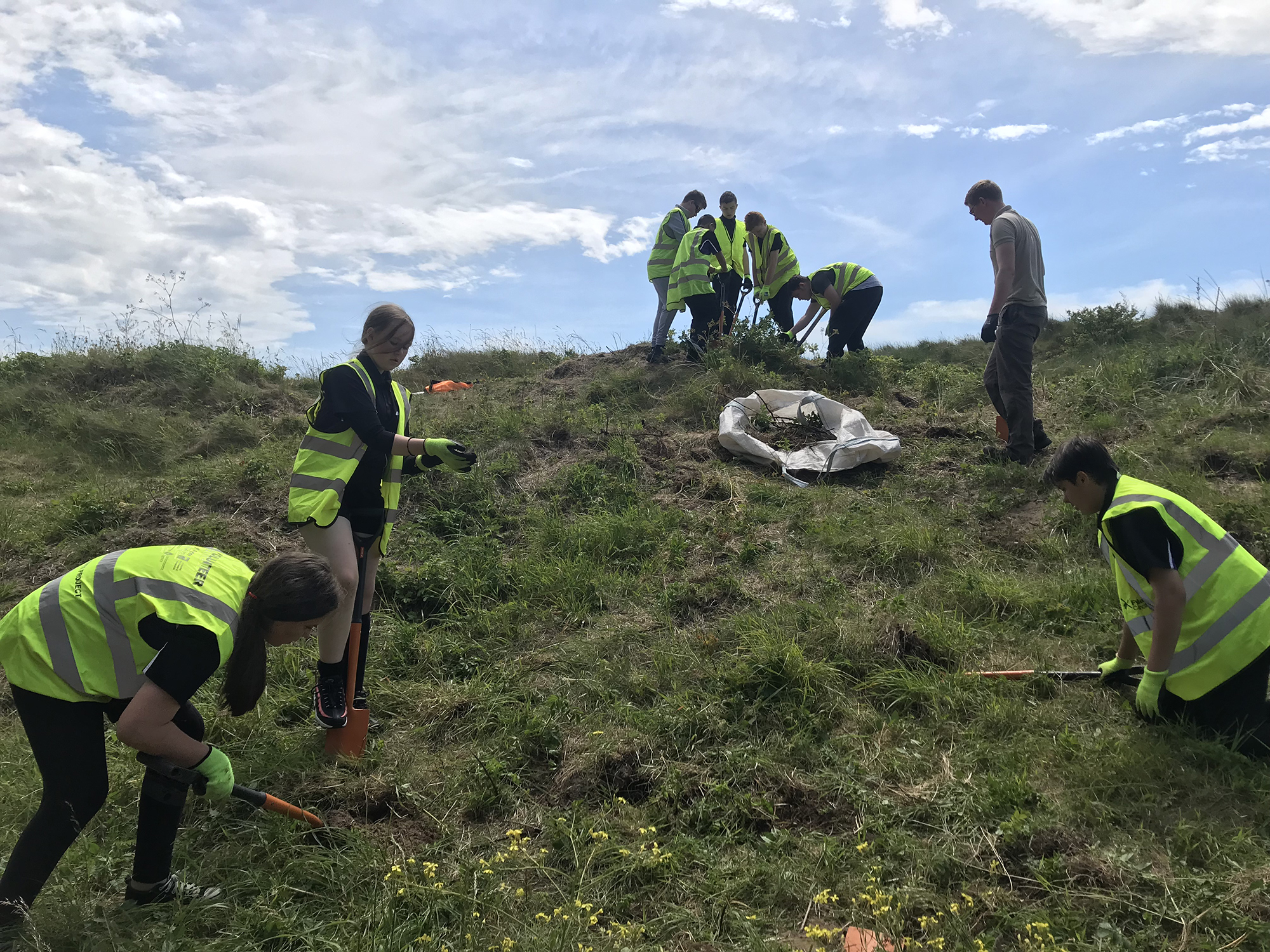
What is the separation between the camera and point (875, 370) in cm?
745

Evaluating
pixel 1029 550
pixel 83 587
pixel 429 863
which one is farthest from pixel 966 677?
pixel 83 587


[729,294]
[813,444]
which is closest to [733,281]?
[729,294]

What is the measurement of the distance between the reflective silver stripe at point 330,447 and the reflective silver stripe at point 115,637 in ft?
3.18

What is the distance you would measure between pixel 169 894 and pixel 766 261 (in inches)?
290

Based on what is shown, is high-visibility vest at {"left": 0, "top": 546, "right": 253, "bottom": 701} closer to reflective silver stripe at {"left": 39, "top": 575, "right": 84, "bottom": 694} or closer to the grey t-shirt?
reflective silver stripe at {"left": 39, "top": 575, "right": 84, "bottom": 694}

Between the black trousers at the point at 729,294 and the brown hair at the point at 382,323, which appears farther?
the black trousers at the point at 729,294

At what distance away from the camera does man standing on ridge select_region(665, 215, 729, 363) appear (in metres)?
7.44

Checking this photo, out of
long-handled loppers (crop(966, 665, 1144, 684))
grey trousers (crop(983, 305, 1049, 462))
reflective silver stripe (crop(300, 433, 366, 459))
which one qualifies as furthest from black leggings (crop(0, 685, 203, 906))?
grey trousers (crop(983, 305, 1049, 462))

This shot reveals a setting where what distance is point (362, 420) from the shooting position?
2836mm

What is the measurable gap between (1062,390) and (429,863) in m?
6.61

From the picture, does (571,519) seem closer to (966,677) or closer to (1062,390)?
(966,677)

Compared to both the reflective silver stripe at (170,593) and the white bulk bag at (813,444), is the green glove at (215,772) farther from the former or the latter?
the white bulk bag at (813,444)

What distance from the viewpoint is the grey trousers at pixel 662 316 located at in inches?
314

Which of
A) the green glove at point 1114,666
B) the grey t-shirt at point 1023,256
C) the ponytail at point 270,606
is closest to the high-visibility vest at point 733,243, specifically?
the grey t-shirt at point 1023,256
